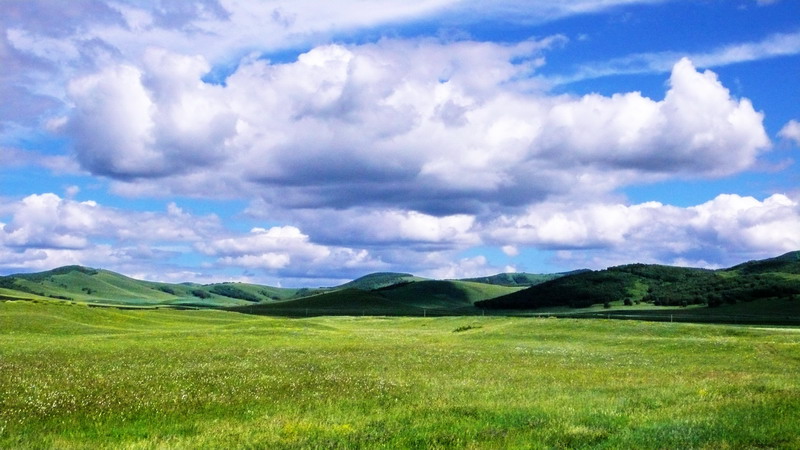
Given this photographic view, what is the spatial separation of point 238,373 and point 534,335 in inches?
1708

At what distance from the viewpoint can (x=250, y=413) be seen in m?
19.3

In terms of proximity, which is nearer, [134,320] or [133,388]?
[133,388]

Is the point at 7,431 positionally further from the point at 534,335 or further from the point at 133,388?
the point at 534,335

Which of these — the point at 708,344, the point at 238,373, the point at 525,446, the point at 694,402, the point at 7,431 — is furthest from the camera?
the point at 708,344

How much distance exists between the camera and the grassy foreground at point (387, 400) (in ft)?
51.7

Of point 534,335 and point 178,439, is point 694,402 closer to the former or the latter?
point 178,439

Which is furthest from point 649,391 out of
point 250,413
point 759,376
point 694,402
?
point 250,413

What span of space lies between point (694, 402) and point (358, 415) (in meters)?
10.1

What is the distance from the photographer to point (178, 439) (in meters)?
15.6

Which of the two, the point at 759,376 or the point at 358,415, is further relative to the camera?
the point at 759,376

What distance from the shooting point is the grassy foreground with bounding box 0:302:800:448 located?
15766 millimetres

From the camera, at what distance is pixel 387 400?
21.8m

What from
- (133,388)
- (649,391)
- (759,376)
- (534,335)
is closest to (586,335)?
(534,335)

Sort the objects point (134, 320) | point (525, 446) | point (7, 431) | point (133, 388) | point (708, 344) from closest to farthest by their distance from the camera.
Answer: point (525, 446) → point (7, 431) → point (133, 388) → point (708, 344) → point (134, 320)
